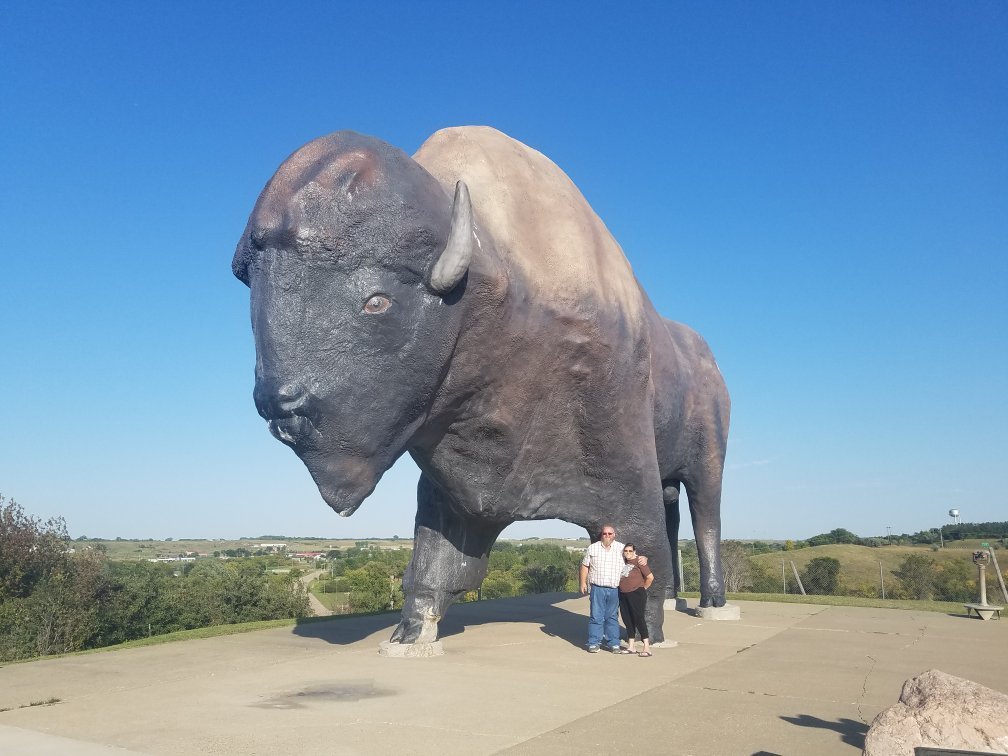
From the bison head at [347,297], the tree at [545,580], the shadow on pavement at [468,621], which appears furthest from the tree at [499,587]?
the bison head at [347,297]

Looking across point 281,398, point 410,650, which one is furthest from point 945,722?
point 410,650

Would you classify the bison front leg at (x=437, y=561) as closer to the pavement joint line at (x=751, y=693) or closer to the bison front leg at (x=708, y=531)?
the pavement joint line at (x=751, y=693)

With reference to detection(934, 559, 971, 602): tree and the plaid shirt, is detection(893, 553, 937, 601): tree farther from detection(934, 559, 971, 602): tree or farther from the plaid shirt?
the plaid shirt

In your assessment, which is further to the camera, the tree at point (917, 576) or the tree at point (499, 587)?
the tree at point (917, 576)

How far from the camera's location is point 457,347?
5.44 metres

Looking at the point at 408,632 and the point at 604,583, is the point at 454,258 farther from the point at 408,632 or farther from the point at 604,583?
the point at 408,632

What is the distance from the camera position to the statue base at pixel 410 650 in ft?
21.7

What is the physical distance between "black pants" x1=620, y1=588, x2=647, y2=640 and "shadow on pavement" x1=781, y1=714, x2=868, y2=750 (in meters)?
2.46

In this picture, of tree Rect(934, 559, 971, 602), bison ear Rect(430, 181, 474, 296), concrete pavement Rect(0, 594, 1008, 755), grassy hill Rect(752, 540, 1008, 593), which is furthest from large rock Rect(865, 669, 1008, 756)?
grassy hill Rect(752, 540, 1008, 593)

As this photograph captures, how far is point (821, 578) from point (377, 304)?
79.5 feet

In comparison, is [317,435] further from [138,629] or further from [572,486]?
[138,629]

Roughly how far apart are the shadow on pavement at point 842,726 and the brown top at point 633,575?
2363 millimetres

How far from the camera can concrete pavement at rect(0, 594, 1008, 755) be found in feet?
13.2

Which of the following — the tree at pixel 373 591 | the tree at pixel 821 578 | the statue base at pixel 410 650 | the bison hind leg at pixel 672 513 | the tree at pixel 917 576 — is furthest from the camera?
the tree at pixel 821 578
